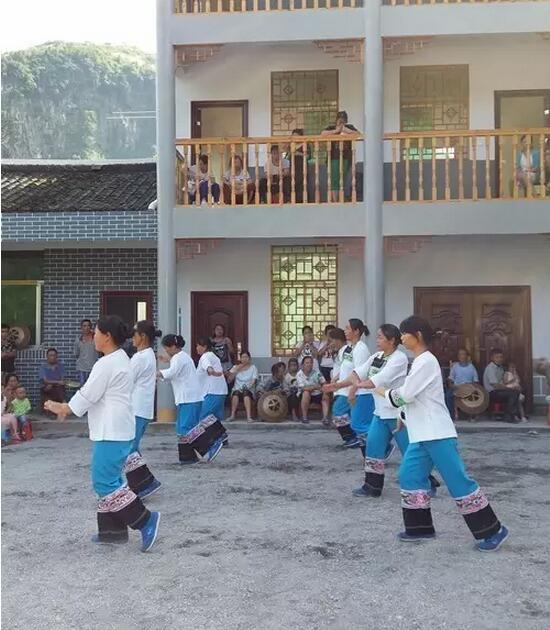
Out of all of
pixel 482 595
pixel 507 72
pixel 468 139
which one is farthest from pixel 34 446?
pixel 507 72

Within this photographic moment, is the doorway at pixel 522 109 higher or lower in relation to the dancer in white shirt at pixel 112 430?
higher

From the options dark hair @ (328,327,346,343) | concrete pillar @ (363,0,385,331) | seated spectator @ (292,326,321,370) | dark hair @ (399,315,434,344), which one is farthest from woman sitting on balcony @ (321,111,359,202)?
dark hair @ (399,315,434,344)

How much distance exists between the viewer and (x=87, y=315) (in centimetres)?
1230

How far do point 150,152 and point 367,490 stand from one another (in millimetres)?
43576

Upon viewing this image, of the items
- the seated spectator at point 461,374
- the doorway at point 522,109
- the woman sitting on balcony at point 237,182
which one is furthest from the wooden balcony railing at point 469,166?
the seated spectator at point 461,374

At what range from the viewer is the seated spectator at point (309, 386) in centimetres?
1045

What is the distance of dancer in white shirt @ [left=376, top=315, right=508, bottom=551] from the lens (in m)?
4.66

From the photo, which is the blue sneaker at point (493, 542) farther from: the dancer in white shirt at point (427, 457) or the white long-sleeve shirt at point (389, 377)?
the white long-sleeve shirt at point (389, 377)

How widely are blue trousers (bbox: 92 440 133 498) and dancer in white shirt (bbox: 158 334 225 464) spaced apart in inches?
95.0

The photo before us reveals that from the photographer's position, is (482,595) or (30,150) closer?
(482,595)

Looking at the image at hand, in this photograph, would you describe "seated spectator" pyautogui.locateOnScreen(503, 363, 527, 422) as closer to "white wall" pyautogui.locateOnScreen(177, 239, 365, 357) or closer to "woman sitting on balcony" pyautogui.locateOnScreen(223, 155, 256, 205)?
"white wall" pyautogui.locateOnScreen(177, 239, 365, 357)

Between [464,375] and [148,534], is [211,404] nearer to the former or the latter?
[148,534]

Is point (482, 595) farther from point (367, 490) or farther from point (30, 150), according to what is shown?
point (30, 150)

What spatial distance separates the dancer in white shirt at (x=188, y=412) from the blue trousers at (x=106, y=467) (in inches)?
95.0
